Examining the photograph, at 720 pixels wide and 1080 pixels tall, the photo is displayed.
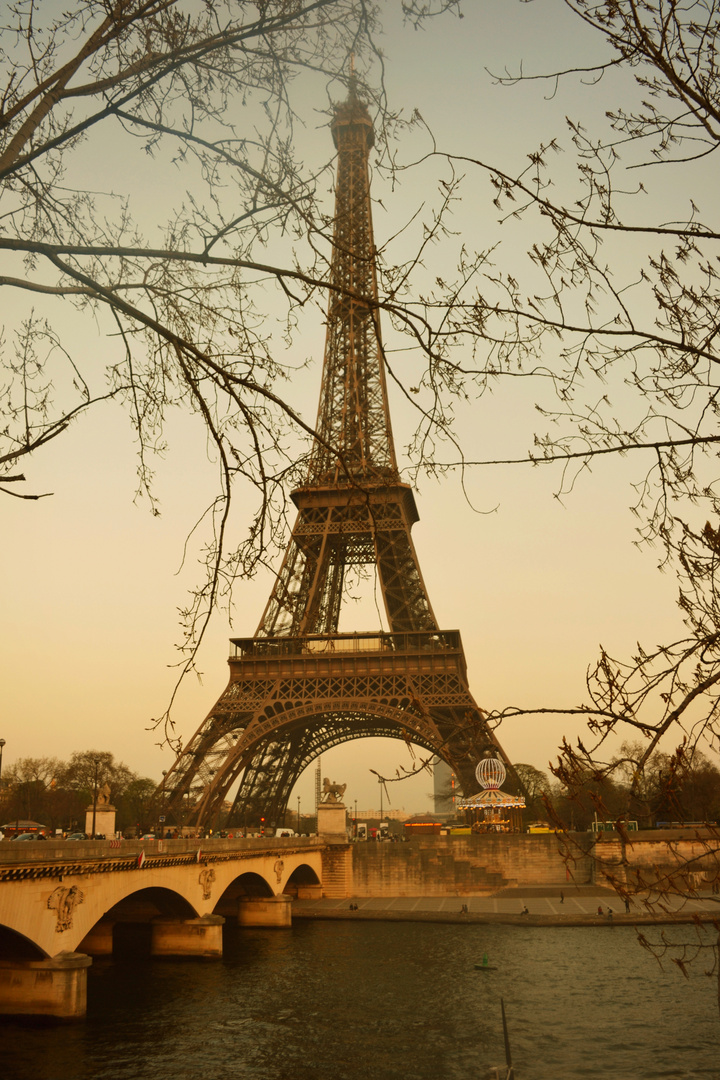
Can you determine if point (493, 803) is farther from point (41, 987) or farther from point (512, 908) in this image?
point (41, 987)

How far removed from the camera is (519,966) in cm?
3672

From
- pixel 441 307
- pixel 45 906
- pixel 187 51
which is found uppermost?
pixel 187 51

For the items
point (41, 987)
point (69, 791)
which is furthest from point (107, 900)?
point (69, 791)

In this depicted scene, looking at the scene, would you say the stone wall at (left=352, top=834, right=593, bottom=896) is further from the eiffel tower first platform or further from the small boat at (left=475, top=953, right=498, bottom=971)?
the small boat at (left=475, top=953, right=498, bottom=971)

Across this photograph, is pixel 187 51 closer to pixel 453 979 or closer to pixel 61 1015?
pixel 61 1015

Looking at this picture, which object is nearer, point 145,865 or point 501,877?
point 145,865

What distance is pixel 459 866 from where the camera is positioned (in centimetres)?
6438

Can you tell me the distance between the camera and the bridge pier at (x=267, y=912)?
52688mm

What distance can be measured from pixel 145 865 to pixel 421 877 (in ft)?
118

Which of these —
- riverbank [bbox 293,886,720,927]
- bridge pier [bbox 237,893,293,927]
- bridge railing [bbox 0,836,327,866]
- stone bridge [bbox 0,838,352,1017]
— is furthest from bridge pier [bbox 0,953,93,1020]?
riverbank [bbox 293,886,720,927]

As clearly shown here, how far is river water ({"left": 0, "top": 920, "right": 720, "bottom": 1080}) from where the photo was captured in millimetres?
22406

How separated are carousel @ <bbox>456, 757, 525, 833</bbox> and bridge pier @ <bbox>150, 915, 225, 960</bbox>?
25.3 m

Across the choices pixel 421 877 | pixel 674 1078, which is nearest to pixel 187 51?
pixel 674 1078

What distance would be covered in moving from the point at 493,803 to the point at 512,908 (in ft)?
29.8
